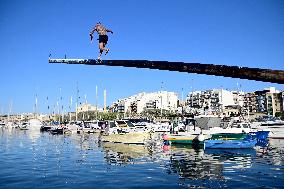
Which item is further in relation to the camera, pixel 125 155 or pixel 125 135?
pixel 125 135

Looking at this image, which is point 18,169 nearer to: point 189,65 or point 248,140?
point 189,65

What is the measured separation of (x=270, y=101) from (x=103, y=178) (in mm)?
168084

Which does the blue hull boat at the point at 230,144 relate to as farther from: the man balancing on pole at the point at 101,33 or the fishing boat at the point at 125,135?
the man balancing on pole at the point at 101,33

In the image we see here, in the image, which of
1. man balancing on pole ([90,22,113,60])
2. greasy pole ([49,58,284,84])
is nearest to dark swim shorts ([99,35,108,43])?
man balancing on pole ([90,22,113,60])

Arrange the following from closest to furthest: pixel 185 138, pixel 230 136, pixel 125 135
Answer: pixel 230 136, pixel 185 138, pixel 125 135

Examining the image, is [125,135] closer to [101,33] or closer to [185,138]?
[185,138]

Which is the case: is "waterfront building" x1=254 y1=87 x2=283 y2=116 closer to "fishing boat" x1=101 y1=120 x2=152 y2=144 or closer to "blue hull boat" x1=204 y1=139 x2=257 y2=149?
"fishing boat" x1=101 y1=120 x2=152 y2=144

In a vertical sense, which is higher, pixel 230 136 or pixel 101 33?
pixel 101 33

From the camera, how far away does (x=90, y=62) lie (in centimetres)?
541

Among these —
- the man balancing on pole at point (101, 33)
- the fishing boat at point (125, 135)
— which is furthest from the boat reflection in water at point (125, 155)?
the man balancing on pole at point (101, 33)

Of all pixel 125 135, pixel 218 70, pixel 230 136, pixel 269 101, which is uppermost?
pixel 269 101

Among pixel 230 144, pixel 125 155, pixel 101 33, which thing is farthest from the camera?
pixel 230 144

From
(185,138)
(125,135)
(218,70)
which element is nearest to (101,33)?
(218,70)

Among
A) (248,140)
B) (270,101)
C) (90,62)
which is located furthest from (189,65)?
(270,101)
